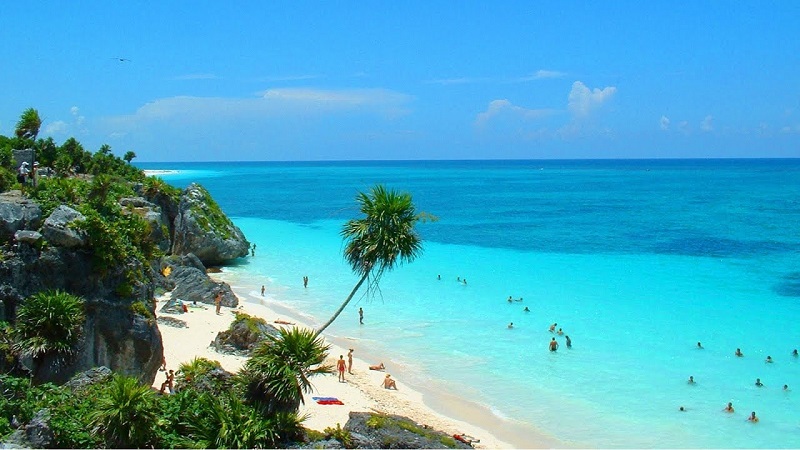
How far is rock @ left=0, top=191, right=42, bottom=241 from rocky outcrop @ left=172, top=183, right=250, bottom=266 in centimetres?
2634

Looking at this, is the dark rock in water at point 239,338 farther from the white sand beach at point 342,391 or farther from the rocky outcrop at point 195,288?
the rocky outcrop at point 195,288

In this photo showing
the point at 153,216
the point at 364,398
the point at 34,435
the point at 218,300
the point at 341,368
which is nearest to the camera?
the point at 34,435

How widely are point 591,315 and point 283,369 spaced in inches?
968

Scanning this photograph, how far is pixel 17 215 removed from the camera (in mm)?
16344

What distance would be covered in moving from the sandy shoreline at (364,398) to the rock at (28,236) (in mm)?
6176

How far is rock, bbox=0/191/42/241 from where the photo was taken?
53.1 ft

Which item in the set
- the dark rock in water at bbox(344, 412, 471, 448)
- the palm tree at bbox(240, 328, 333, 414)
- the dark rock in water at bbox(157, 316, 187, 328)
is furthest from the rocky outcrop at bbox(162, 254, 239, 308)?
the palm tree at bbox(240, 328, 333, 414)

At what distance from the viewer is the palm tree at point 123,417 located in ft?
40.5

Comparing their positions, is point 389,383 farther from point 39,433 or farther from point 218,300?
point 39,433

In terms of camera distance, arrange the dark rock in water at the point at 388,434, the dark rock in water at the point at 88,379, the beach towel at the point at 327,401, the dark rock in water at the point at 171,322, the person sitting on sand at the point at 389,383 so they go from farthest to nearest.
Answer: the dark rock in water at the point at 171,322 < the person sitting on sand at the point at 389,383 < the beach towel at the point at 327,401 < the dark rock in water at the point at 388,434 < the dark rock in water at the point at 88,379

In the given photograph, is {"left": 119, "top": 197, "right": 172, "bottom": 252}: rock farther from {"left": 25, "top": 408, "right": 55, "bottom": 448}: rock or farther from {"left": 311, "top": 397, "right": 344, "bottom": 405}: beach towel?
{"left": 25, "top": 408, "right": 55, "bottom": 448}: rock

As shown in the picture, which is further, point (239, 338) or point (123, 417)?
point (239, 338)

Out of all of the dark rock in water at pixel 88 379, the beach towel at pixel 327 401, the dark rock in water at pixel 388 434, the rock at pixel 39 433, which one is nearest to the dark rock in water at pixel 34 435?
the rock at pixel 39 433

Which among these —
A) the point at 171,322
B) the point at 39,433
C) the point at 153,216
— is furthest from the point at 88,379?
the point at 153,216
